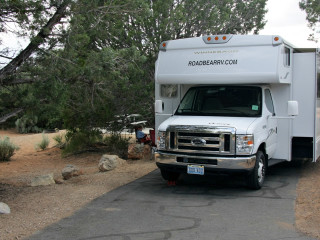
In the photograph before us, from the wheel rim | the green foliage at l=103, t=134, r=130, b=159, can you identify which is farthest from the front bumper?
the green foliage at l=103, t=134, r=130, b=159

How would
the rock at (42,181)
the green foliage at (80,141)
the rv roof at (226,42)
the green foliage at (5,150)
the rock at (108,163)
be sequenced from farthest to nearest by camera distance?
1. the green foliage at (5,150)
2. the green foliage at (80,141)
3. the rock at (108,163)
4. the rock at (42,181)
5. the rv roof at (226,42)

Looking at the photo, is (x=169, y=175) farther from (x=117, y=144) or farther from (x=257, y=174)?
(x=117, y=144)

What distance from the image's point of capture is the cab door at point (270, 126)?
8.62m

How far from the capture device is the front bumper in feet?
25.0

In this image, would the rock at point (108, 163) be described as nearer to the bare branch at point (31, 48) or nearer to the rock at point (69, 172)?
the rock at point (69, 172)

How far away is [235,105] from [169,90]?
1.86 meters

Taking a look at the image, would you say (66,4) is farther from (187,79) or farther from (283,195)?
(283,195)

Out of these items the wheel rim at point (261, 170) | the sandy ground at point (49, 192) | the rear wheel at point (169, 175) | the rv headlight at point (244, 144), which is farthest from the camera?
the rear wheel at point (169, 175)

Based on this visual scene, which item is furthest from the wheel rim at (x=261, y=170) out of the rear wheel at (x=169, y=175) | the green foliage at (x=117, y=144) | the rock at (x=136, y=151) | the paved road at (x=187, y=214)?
the green foliage at (x=117, y=144)

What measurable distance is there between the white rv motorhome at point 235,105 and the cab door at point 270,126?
0.02 m

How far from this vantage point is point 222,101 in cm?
884

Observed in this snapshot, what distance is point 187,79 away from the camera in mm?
8883

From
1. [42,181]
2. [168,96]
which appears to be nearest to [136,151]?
[168,96]

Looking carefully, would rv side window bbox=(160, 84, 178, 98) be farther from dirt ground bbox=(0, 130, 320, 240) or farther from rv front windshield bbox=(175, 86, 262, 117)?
dirt ground bbox=(0, 130, 320, 240)
